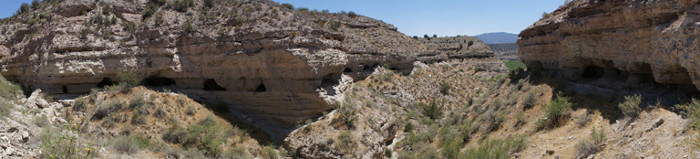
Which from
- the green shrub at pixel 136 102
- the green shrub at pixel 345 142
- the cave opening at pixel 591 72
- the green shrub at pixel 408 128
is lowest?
the green shrub at pixel 408 128

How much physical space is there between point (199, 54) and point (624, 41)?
1733cm

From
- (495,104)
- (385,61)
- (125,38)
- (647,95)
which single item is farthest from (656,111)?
(385,61)

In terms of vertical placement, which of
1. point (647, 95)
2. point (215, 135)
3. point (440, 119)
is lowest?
point (440, 119)

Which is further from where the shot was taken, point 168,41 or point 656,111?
point 168,41

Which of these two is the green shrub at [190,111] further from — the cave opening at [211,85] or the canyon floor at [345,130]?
the cave opening at [211,85]

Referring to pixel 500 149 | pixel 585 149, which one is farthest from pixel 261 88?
pixel 585 149

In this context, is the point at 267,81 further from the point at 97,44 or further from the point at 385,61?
the point at 385,61

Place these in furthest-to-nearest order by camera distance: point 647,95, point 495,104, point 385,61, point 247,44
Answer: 1. point 385,61
2. point 495,104
3. point 247,44
4. point 647,95

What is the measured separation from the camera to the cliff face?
31.4ft

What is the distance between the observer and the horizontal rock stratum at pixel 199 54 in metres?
16.2

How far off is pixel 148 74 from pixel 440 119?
16914 mm

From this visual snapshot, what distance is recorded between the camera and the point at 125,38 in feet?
57.9

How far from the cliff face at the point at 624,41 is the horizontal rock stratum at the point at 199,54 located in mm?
10658

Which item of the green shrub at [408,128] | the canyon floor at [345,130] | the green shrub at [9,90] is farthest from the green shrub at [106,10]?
the green shrub at [408,128]
